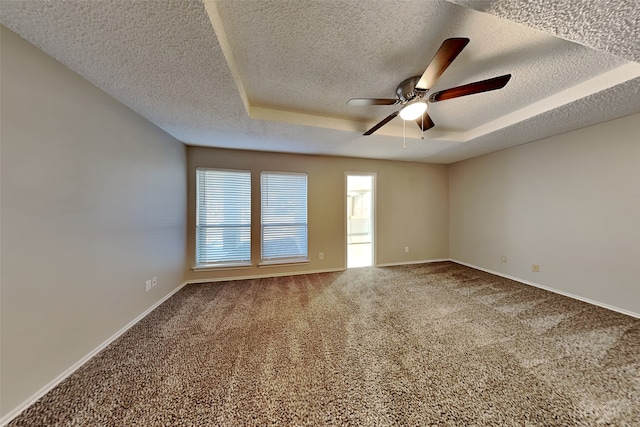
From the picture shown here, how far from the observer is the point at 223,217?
3359mm

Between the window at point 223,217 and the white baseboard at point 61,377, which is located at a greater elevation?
the window at point 223,217

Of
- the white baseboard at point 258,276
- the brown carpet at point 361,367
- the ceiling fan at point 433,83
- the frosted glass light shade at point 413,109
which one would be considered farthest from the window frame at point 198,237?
the frosted glass light shade at point 413,109

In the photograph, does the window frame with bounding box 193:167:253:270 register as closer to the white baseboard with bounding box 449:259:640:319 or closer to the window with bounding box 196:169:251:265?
the window with bounding box 196:169:251:265

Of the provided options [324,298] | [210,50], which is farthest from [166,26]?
[324,298]

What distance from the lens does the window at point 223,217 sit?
329cm

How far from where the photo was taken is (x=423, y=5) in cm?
116

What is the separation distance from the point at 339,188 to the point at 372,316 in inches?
92.1

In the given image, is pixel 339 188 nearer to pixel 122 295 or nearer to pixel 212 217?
pixel 212 217

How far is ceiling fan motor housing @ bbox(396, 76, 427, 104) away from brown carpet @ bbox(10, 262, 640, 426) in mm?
2240

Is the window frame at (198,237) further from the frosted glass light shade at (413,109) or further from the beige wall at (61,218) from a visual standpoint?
the frosted glass light shade at (413,109)

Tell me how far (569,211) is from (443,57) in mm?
3220

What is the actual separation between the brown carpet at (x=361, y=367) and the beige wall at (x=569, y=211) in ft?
1.40

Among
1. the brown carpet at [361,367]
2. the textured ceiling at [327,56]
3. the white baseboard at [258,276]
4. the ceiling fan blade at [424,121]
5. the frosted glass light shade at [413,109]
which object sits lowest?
the brown carpet at [361,367]

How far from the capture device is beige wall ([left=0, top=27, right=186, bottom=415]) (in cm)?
118
